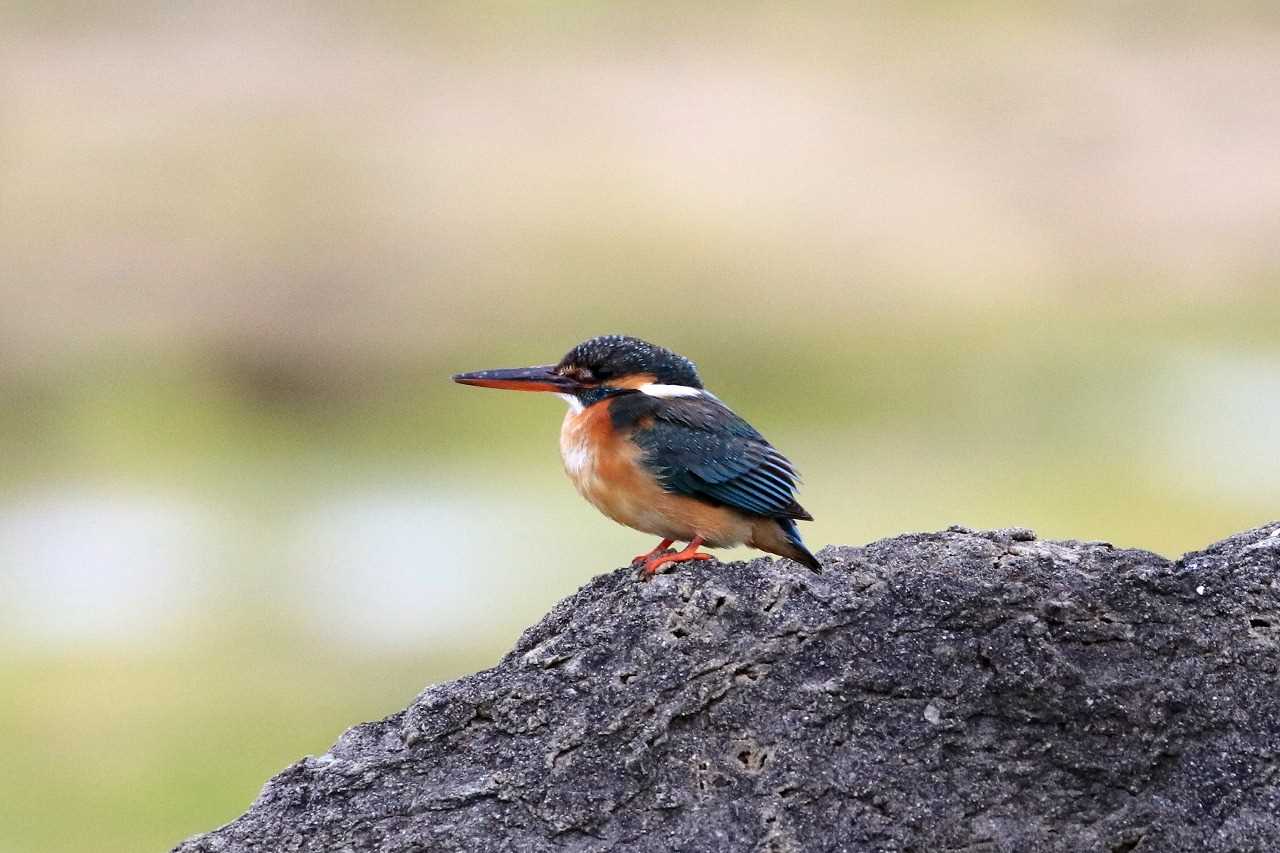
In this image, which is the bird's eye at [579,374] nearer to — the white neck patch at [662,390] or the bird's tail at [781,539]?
the white neck patch at [662,390]

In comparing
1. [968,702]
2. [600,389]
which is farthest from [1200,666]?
[600,389]

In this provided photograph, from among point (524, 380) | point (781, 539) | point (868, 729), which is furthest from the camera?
point (524, 380)

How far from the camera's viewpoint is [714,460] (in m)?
3.91

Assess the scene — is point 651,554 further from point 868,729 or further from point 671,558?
point 868,729

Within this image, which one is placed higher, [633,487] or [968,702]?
[633,487]

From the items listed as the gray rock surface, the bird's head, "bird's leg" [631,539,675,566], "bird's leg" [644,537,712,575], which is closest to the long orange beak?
the bird's head

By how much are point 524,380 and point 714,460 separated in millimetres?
574

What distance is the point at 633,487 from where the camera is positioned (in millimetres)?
3967

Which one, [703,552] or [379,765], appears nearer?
[379,765]

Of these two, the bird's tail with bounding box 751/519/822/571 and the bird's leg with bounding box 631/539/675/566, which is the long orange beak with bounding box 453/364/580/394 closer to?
the bird's leg with bounding box 631/539/675/566

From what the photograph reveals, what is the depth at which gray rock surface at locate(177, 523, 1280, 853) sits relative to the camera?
321 cm

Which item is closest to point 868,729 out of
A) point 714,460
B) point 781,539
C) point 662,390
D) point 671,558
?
point 671,558

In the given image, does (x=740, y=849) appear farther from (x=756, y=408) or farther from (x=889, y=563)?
(x=756, y=408)

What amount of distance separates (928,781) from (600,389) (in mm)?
1418
